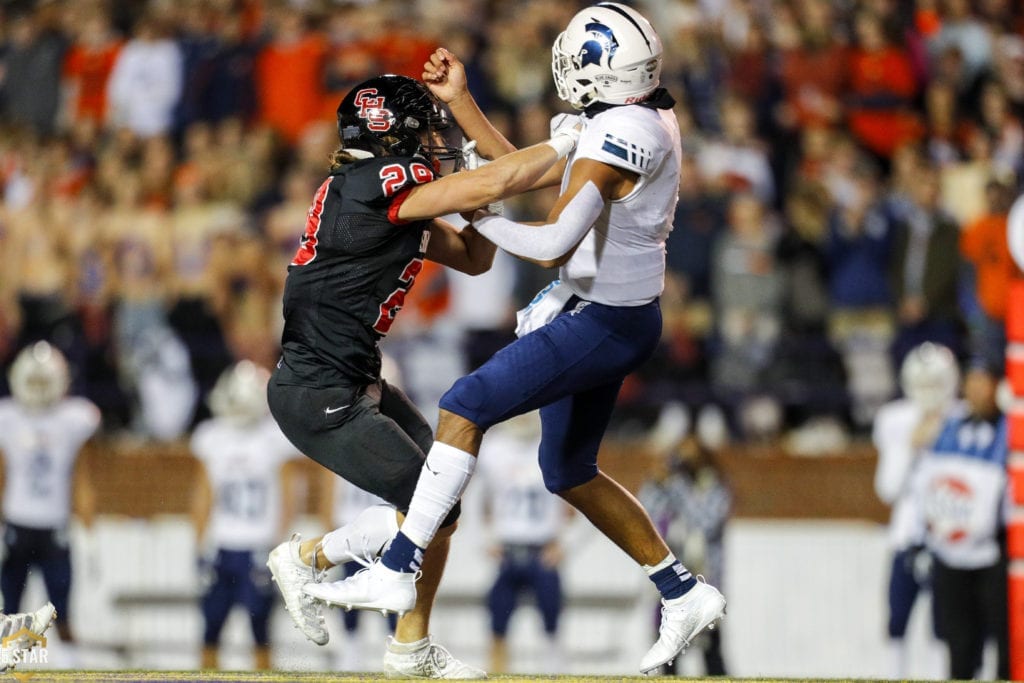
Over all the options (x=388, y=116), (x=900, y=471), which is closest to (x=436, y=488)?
(x=388, y=116)

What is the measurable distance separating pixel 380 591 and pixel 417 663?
0.47 m

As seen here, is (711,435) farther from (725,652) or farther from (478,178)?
(478,178)

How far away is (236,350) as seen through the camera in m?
12.8

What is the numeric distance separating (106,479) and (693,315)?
4383mm

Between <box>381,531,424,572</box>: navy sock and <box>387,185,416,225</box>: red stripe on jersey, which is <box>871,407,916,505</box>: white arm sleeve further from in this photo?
<box>387,185,416,225</box>: red stripe on jersey

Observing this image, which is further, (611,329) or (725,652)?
(725,652)

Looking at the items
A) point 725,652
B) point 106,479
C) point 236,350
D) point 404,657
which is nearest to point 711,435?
point 725,652

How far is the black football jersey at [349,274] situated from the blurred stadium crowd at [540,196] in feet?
19.9

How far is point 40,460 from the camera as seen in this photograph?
451 inches

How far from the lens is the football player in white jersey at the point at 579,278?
19.8 ft

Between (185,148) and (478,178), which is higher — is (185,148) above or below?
above

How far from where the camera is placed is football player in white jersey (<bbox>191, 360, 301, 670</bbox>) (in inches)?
440

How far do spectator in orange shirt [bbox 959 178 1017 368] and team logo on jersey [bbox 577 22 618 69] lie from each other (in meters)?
5.88

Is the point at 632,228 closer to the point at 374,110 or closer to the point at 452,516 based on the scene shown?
the point at 374,110
